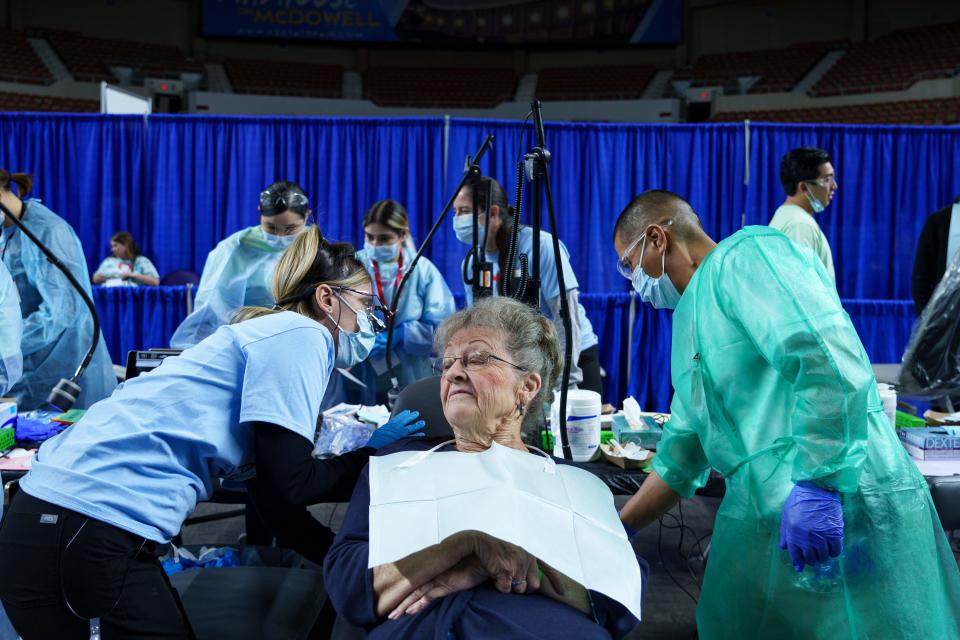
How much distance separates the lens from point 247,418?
4.61 feet

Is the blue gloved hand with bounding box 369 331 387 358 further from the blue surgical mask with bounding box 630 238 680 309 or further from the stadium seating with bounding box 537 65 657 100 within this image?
the stadium seating with bounding box 537 65 657 100

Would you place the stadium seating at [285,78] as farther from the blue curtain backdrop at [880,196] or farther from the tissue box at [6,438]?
the tissue box at [6,438]

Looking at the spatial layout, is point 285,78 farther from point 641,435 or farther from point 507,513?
point 507,513

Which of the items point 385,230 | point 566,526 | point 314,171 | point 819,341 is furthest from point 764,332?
point 314,171

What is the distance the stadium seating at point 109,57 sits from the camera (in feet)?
49.5

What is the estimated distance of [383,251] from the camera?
11.8 ft

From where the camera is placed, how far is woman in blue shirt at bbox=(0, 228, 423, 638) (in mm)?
1329

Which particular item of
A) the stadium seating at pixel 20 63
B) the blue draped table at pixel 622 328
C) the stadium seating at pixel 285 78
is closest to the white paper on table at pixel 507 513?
the blue draped table at pixel 622 328

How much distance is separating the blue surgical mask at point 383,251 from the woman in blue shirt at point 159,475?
1978mm

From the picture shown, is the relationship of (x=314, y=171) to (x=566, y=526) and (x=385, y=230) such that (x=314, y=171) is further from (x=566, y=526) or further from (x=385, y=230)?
(x=566, y=526)

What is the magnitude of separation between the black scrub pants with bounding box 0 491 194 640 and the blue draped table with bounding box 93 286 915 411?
4.14 meters

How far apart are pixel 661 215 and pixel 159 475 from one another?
1.22 metres

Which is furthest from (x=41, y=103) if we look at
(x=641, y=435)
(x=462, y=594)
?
(x=462, y=594)

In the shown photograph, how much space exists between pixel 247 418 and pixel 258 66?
1695cm
